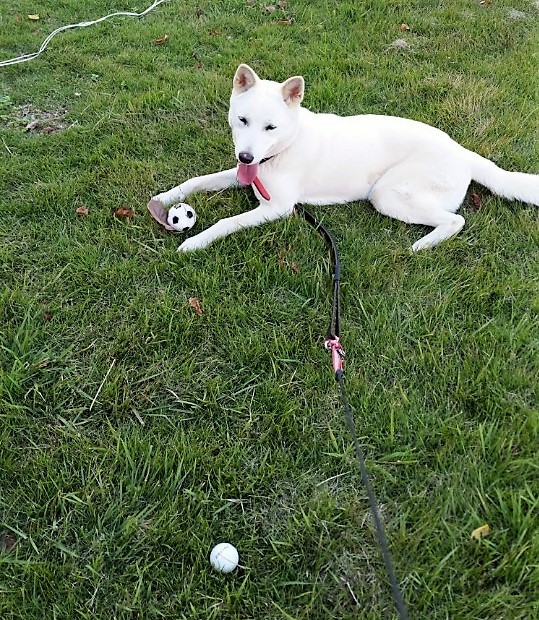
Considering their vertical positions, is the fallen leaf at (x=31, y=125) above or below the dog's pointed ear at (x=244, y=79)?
below

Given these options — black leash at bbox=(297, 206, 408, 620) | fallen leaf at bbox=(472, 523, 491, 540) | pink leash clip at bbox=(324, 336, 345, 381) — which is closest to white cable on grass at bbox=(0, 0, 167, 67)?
black leash at bbox=(297, 206, 408, 620)

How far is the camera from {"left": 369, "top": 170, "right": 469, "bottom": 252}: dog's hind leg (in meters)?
3.04

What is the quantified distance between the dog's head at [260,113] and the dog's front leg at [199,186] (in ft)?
1.29

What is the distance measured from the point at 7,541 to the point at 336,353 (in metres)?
1.38

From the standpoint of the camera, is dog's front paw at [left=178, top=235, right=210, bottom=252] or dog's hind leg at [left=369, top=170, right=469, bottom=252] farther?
dog's hind leg at [left=369, top=170, right=469, bottom=252]

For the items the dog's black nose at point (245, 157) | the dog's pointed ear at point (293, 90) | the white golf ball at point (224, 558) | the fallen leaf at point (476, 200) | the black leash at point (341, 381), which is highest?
the dog's pointed ear at point (293, 90)

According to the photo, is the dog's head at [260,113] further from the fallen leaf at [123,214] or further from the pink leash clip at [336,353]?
the pink leash clip at [336,353]

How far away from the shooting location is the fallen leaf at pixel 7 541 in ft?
6.09

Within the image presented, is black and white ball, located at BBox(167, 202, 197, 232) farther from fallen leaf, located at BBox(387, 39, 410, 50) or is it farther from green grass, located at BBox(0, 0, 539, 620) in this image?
fallen leaf, located at BBox(387, 39, 410, 50)

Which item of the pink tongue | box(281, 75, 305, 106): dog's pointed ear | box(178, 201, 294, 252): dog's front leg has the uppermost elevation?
box(281, 75, 305, 106): dog's pointed ear

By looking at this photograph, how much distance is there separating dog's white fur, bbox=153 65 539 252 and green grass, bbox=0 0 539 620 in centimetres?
11

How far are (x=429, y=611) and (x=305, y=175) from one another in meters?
2.26

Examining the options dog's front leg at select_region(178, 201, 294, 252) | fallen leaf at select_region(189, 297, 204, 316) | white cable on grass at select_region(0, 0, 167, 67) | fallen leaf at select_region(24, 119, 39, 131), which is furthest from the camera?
white cable on grass at select_region(0, 0, 167, 67)

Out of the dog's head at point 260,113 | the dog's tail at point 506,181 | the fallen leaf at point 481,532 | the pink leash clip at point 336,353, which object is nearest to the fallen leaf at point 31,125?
the dog's head at point 260,113
